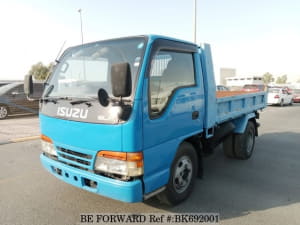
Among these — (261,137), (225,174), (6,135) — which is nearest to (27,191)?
(225,174)

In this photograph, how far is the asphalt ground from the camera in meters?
2.76

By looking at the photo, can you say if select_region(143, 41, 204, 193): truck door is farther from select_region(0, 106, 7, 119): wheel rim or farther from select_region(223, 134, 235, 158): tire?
select_region(0, 106, 7, 119): wheel rim

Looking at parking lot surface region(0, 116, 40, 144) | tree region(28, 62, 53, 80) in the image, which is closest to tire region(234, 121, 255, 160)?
parking lot surface region(0, 116, 40, 144)

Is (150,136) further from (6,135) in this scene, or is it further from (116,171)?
(6,135)

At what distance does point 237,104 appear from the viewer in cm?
443

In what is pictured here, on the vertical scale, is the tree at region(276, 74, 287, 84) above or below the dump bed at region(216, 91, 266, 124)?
above

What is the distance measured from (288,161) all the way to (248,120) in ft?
3.87

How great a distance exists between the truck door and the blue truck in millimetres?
11

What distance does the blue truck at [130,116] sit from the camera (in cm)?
222

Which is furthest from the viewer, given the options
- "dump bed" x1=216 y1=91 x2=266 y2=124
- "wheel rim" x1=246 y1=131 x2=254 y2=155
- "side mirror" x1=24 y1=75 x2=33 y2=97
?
"wheel rim" x1=246 y1=131 x2=254 y2=155

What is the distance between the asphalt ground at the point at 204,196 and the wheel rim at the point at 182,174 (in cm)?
25

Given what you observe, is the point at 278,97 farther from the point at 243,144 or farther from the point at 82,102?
the point at 82,102

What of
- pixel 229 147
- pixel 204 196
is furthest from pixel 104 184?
pixel 229 147

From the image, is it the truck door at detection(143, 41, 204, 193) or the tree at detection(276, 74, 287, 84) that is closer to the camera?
the truck door at detection(143, 41, 204, 193)
